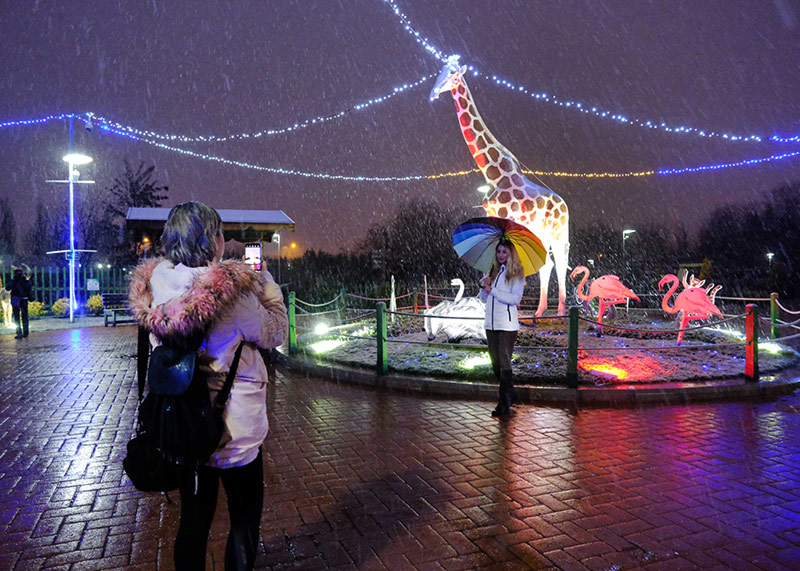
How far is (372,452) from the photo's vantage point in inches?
200

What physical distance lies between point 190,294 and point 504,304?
13.6ft

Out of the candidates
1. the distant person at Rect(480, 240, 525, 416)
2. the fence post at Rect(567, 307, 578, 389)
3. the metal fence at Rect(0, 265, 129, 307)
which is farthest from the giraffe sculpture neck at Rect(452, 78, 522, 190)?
the metal fence at Rect(0, 265, 129, 307)

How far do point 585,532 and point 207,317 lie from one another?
2.64 m

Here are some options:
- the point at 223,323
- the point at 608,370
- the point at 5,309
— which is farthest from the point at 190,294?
the point at 5,309

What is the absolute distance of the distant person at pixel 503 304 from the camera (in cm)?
587

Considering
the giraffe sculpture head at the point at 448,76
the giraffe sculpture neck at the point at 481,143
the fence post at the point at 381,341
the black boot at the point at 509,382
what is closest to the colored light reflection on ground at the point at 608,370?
the black boot at the point at 509,382

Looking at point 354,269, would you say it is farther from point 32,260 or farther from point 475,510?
point 475,510

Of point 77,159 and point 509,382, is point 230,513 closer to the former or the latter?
point 509,382

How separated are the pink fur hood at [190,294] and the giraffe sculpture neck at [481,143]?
1037 centimetres

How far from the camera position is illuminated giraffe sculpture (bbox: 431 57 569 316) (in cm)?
1186

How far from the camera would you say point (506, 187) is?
39.4ft

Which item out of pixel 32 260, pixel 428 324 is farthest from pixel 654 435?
pixel 32 260

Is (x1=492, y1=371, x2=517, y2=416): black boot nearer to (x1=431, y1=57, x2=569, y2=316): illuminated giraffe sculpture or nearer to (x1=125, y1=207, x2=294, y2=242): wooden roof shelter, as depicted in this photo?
(x1=431, y1=57, x2=569, y2=316): illuminated giraffe sculpture

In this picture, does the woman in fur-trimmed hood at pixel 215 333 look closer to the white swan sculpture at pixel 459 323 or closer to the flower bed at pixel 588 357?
the flower bed at pixel 588 357
